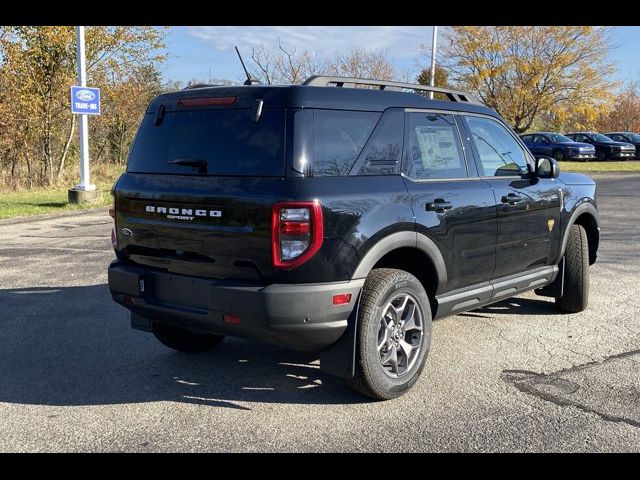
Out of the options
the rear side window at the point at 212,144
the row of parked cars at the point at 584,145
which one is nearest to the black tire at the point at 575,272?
the rear side window at the point at 212,144

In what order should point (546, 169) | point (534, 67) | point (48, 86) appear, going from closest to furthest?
point (546, 169) < point (48, 86) < point (534, 67)

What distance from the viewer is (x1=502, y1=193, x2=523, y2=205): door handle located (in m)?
4.86

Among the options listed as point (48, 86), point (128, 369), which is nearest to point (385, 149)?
point (128, 369)

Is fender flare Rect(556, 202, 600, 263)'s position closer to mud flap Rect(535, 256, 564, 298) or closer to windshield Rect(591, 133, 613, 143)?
mud flap Rect(535, 256, 564, 298)

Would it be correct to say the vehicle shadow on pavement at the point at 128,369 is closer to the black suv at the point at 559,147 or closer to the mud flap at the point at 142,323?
the mud flap at the point at 142,323

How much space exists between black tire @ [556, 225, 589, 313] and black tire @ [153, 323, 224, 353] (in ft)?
10.8

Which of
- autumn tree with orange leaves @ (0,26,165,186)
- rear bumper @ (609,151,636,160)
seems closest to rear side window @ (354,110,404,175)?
autumn tree with orange leaves @ (0,26,165,186)

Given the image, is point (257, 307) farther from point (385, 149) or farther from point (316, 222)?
point (385, 149)

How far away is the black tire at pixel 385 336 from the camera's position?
148 inches

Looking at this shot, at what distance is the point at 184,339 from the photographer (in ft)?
15.9

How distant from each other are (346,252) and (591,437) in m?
1.71

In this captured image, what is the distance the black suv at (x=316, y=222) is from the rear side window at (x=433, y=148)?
0.01 meters

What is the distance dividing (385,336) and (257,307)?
931 millimetres
